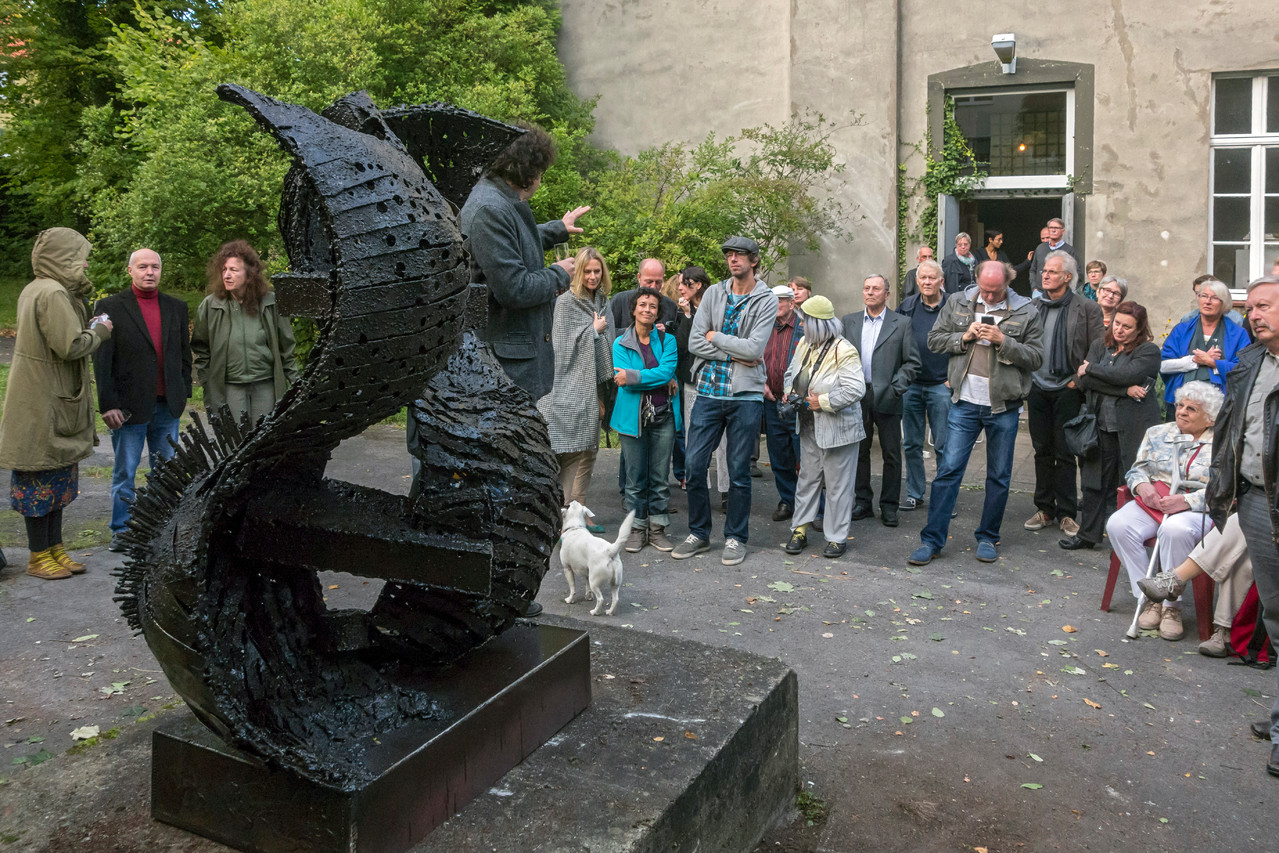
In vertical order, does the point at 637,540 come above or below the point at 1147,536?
below

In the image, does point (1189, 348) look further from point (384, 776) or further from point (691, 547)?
point (384, 776)

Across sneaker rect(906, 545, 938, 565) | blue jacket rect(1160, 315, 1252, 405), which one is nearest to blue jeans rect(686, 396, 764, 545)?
sneaker rect(906, 545, 938, 565)

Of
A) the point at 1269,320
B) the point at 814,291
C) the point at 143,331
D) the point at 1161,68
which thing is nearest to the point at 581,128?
the point at 814,291

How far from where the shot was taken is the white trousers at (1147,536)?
5.79m

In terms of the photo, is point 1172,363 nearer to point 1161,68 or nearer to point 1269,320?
point 1269,320

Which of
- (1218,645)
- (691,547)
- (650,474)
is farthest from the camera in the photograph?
(650,474)

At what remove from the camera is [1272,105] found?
11969 millimetres

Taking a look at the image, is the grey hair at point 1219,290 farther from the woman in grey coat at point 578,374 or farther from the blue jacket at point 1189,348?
the woman in grey coat at point 578,374

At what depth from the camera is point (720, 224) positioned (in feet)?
43.8

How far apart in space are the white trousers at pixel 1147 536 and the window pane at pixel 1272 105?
829 centimetres

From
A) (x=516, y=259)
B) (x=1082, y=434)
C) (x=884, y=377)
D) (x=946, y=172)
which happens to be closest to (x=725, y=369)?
(x=884, y=377)

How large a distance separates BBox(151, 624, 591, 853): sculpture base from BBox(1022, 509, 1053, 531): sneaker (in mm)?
5871

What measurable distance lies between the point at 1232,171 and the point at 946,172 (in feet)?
11.0

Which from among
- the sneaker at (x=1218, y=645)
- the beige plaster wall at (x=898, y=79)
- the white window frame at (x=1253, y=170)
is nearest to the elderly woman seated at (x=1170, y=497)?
the sneaker at (x=1218, y=645)
